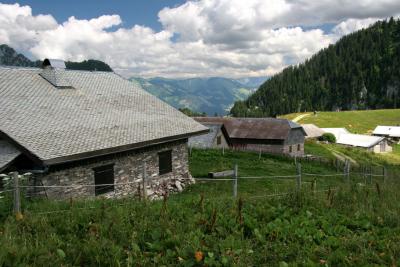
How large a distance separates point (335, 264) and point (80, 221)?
4.80 metres

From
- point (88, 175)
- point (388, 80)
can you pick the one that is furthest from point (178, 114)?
point (388, 80)

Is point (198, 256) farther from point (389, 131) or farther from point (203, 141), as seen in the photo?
point (389, 131)

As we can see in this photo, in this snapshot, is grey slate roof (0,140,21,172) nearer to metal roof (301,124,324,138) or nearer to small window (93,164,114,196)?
small window (93,164,114,196)

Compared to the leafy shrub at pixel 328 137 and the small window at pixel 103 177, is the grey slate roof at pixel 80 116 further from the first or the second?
the leafy shrub at pixel 328 137

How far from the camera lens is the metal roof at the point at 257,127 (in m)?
50.8

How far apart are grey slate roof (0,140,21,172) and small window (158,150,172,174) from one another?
24.7 feet

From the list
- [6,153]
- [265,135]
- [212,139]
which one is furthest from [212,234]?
[265,135]

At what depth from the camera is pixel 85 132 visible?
1570 centimetres

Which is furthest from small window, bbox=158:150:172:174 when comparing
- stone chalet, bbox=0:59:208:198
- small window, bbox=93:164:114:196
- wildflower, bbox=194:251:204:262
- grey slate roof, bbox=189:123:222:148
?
grey slate roof, bbox=189:123:222:148

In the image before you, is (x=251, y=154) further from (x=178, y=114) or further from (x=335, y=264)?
(x=335, y=264)

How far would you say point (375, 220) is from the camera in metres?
7.95

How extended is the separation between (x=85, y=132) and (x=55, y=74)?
226 inches

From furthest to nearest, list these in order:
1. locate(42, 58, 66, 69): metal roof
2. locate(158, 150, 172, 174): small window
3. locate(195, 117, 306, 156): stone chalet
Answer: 1. locate(195, 117, 306, 156): stone chalet
2. locate(42, 58, 66, 69): metal roof
3. locate(158, 150, 172, 174): small window

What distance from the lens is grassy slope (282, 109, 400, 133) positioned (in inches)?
4369
